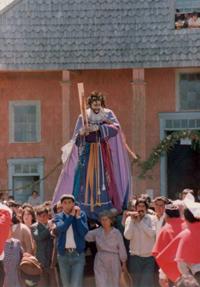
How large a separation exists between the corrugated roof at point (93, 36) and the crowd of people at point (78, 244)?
10884mm

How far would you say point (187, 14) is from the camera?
26.9 metres

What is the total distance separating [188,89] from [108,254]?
505 inches

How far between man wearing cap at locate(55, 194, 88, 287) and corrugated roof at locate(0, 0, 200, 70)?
11.7 meters

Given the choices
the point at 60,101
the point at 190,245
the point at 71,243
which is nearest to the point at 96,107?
the point at 71,243

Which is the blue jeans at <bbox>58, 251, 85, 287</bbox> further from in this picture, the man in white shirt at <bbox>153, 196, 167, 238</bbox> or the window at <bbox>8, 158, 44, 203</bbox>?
the window at <bbox>8, 158, 44, 203</bbox>

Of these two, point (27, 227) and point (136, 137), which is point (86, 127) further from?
point (136, 137)

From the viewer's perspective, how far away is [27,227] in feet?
50.9

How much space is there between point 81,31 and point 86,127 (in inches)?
451

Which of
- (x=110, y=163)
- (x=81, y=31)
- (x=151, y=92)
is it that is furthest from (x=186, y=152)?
(x=110, y=163)

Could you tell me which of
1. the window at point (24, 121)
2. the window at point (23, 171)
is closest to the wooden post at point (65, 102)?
the window at point (24, 121)

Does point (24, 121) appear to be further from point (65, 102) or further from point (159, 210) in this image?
point (159, 210)

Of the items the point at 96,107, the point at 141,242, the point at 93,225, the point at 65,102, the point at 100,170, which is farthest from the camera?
the point at 65,102

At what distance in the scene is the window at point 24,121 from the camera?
27.8 m

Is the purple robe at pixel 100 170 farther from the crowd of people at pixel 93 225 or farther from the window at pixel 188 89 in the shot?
the window at pixel 188 89
